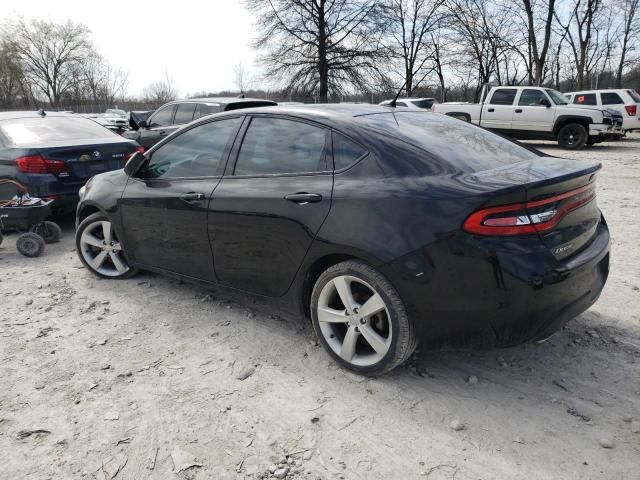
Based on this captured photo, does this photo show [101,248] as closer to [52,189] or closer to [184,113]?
[52,189]

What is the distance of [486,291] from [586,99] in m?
18.3

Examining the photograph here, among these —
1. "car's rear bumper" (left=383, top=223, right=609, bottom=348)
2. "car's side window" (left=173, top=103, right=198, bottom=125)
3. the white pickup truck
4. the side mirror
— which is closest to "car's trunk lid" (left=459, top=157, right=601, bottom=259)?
"car's rear bumper" (left=383, top=223, right=609, bottom=348)

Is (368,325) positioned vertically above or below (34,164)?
below

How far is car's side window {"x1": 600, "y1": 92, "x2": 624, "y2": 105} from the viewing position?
16766 mm

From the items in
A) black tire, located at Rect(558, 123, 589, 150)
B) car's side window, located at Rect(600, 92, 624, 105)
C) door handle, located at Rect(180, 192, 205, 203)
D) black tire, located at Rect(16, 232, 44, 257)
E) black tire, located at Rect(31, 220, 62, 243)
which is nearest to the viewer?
door handle, located at Rect(180, 192, 205, 203)

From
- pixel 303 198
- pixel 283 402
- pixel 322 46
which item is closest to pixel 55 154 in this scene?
pixel 303 198

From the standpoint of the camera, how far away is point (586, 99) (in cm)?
1753

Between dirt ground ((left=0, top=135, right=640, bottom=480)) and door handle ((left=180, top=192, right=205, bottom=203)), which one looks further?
door handle ((left=180, top=192, right=205, bottom=203))

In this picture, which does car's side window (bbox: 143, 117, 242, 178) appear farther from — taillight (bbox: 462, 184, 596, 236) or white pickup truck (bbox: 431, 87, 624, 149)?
white pickup truck (bbox: 431, 87, 624, 149)

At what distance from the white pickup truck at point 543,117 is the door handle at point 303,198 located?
11701 mm

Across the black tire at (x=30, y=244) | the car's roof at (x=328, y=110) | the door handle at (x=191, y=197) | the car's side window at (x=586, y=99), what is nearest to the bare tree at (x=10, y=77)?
the car's side window at (x=586, y=99)

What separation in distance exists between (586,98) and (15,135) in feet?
59.1

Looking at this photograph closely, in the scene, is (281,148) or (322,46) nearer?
(281,148)

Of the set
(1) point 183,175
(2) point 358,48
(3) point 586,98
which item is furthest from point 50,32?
(1) point 183,175
